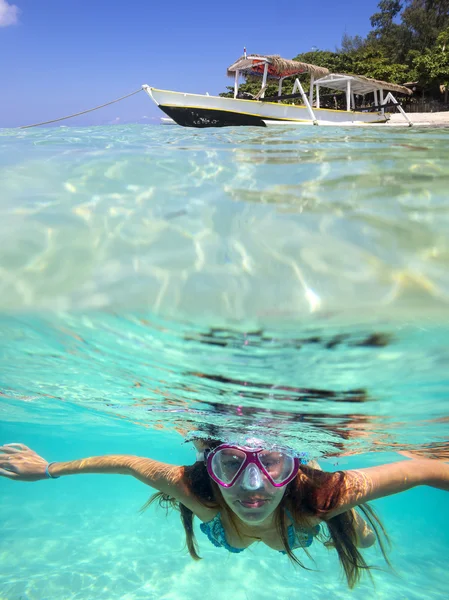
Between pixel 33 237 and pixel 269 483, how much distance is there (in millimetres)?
3111

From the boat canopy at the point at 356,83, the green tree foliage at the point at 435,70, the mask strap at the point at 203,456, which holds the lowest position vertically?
the mask strap at the point at 203,456

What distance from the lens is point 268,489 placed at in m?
4.21

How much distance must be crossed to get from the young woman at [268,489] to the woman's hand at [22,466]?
15 millimetres

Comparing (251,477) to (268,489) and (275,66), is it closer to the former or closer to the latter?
(268,489)

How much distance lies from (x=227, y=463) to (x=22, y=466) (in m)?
2.98

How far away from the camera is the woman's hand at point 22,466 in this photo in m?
5.52

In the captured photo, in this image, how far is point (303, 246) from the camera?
2867 mm

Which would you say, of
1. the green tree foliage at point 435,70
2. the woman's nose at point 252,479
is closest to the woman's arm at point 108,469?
the woman's nose at point 252,479

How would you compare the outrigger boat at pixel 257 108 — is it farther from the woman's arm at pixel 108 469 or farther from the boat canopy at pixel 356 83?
the woman's arm at pixel 108 469

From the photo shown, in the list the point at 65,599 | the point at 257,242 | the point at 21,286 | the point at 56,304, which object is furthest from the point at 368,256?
the point at 65,599

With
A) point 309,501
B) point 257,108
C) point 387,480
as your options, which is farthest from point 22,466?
point 257,108

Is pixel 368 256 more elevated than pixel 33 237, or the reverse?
pixel 33 237

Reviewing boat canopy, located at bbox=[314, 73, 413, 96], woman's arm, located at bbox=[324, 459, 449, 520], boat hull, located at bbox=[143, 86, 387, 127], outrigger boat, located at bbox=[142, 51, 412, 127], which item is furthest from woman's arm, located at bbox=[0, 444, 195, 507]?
boat canopy, located at bbox=[314, 73, 413, 96]

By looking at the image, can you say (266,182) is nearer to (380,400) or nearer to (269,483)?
(380,400)
